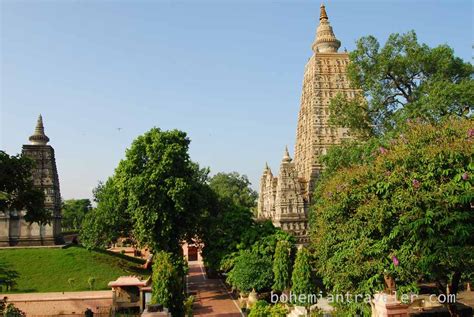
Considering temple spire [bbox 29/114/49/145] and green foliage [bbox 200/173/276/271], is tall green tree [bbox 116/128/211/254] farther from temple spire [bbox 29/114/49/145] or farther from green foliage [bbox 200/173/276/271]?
temple spire [bbox 29/114/49/145]

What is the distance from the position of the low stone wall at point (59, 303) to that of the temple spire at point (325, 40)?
35177mm

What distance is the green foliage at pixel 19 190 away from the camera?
12.7 meters

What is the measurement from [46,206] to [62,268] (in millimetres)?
6002

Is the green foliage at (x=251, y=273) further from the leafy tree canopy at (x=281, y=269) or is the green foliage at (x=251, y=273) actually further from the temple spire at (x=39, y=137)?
the temple spire at (x=39, y=137)

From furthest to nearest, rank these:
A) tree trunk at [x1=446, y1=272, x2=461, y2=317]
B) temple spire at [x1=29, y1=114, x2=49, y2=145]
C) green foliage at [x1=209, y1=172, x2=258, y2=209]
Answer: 1. green foliage at [x1=209, y1=172, x2=258, y2=209]
2. temple spire at [x1=29, y1=114, x2=49, y2=145]
3. tree trunk at [x1=446, y1=272, x2=461, y2=317]

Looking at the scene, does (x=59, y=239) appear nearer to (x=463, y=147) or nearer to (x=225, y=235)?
(x=225, y=235)

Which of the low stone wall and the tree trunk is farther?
the low stone wall

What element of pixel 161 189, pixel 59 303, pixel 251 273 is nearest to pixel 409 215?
pixel 251 273

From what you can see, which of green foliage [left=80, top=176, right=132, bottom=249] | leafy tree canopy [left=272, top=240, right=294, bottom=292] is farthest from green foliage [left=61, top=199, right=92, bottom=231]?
leafy tree canopy [left=272, top=240, right=294, bottom=292]

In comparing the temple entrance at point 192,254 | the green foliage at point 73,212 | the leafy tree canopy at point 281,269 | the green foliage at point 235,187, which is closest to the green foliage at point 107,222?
the leafy tree canopy at point 281,269

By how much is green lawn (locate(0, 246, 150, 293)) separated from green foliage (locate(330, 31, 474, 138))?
746 inches

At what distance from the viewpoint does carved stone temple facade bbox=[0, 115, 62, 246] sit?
30.5 meters

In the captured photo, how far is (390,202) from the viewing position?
11719mm

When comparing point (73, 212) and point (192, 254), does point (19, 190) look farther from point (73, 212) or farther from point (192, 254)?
point (73, 212)
